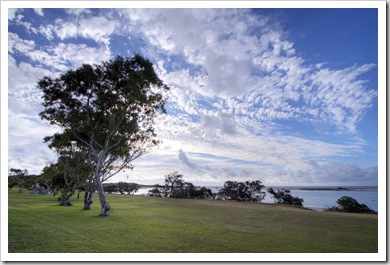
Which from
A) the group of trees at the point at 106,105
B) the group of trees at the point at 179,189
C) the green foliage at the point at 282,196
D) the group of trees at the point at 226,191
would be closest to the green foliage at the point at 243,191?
the group of trees at the point at 226,191

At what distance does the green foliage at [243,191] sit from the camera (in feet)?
127

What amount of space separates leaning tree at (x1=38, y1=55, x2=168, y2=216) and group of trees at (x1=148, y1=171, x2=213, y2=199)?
29004mm

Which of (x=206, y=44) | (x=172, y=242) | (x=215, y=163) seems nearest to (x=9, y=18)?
(x=206, y=44)

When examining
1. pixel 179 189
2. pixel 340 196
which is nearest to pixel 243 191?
pixel 179 189

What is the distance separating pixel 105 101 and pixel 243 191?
3108 cm

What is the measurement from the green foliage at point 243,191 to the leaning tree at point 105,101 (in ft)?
89.3

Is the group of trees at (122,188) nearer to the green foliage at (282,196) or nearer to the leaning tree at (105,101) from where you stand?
the green foliage at (282,196)

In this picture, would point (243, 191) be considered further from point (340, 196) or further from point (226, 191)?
point (340, 196)

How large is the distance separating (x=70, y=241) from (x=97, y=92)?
388 inches

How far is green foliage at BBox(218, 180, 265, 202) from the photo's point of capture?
3865 cm

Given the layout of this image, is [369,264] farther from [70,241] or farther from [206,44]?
[206,44]

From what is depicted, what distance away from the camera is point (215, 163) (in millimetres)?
12680

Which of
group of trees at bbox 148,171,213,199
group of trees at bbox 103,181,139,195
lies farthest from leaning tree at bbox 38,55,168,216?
group of trees at bbox 103,181,139,195

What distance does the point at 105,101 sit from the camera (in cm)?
1438
